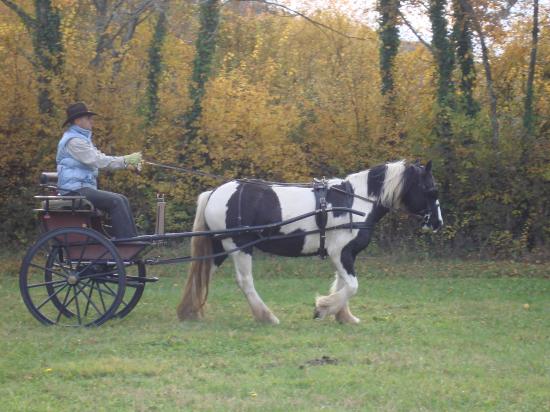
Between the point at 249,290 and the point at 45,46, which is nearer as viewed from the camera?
the point at 249,290

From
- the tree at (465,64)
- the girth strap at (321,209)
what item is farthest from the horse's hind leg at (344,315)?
the tree at (465,64)

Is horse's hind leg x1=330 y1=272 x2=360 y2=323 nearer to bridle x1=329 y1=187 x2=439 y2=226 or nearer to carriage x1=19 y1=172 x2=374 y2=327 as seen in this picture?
carriage x1=19 y1=172 x2=374 y2=327

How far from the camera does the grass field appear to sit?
640cm

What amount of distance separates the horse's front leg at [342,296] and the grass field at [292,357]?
0.16m

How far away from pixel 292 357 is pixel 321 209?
2.23 meters

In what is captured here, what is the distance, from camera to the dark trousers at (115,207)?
9.18m

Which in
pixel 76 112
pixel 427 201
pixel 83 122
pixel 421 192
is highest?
pixel 76 112

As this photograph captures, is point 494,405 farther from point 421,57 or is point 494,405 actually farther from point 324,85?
point 421,57

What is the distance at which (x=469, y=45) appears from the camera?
54.7 ft

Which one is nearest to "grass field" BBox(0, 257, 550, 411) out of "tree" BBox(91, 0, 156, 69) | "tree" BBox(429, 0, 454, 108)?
"tree" BBox(429, 0, 454, 108)

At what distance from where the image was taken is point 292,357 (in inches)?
303

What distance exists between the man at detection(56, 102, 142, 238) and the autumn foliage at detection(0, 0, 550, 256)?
622 centimetres

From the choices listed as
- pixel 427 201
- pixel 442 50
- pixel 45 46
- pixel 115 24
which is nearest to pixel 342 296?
pixel 427 201

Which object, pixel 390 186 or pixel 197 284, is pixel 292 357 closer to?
pixel 197 284
